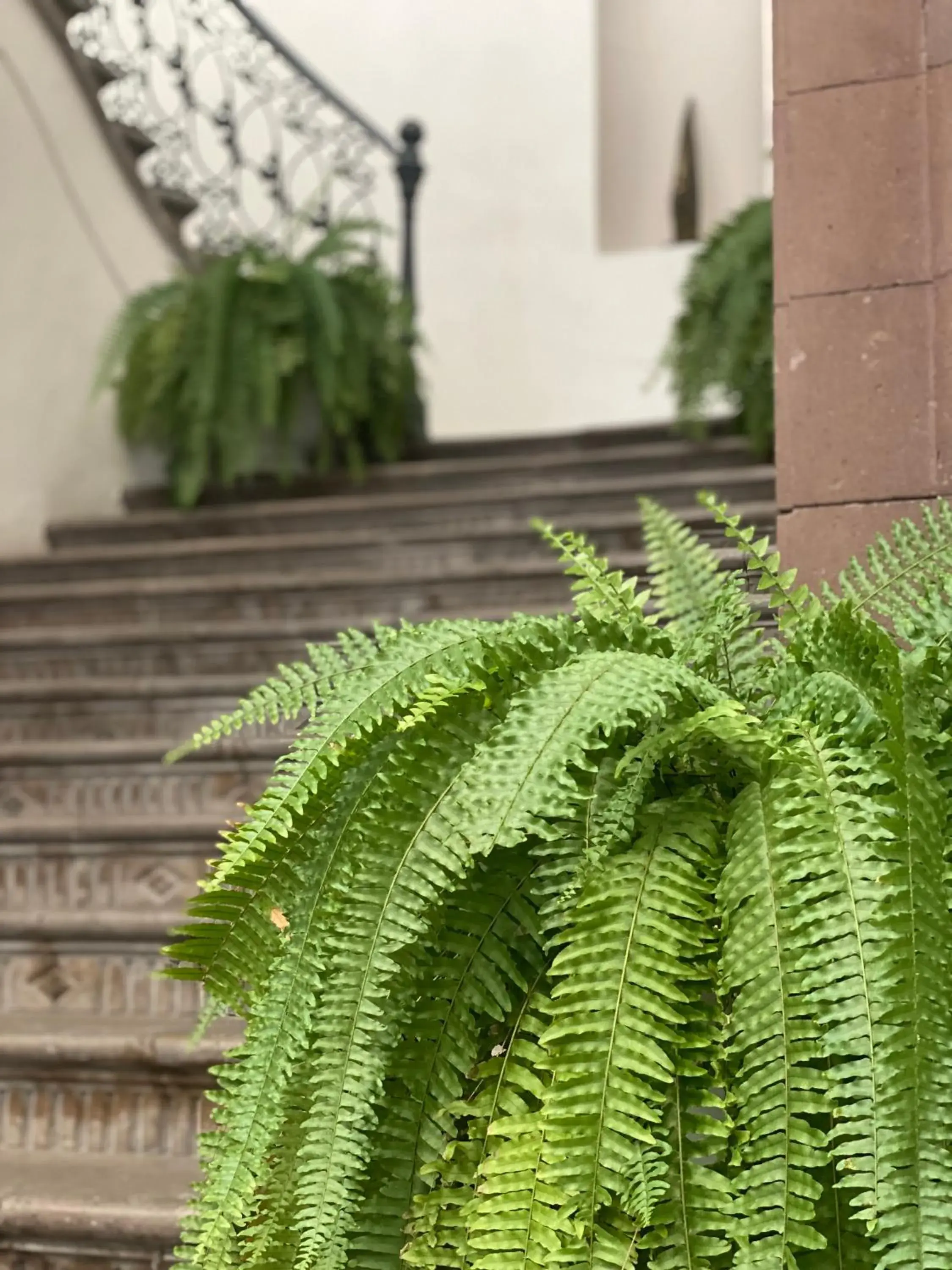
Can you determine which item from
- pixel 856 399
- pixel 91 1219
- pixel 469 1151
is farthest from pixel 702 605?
pixel 91 1219

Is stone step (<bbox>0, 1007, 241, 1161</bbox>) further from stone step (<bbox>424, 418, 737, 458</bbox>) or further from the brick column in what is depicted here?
stone step (<bbox>424, 418, 737, 458</bbox>)

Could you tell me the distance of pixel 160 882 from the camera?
77.6 inches

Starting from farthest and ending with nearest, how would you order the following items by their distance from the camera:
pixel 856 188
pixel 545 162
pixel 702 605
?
pixel 545 162 < pixel 856 188 < pixel 702 605

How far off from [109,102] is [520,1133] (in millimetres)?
3828

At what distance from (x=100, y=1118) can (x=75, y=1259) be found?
239 mm

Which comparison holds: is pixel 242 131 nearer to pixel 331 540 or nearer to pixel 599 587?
pixel 331 540

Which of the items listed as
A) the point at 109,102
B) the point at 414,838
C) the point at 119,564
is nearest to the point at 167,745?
the point at 119,564

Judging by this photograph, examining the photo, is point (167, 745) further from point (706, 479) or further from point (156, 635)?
point (706, 479)

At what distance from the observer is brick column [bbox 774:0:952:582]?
55.9 inches

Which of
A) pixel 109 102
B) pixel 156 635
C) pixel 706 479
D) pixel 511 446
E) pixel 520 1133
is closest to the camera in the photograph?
pixel 520 1133

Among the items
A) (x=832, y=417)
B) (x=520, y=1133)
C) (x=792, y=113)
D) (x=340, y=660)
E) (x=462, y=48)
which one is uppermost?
(x=462, y=48)

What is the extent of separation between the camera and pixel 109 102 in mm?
3816

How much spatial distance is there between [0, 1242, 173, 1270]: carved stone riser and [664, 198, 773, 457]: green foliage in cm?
227

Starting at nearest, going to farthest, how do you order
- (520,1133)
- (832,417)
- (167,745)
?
(520,1133)
(832,417)
(167,745)
